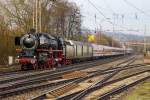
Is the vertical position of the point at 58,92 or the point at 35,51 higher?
the point at 35,51

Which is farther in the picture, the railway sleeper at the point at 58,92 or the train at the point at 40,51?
the train at the point at 40,51

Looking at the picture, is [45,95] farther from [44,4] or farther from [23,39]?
[44,4]

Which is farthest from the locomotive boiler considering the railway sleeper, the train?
the railway sleeper

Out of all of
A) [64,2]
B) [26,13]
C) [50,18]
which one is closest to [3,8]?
[26,13]

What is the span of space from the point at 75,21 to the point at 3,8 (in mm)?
20013

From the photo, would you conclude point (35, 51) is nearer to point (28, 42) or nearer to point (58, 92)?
point (28, 42)

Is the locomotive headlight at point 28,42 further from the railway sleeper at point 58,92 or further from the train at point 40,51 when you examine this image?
the railway sleeper at point 58,92

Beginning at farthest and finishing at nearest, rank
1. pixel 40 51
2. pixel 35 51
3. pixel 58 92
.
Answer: pixel 40 51
pixel 35 51
pixel 58 92

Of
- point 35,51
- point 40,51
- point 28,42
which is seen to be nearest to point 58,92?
point 35,51

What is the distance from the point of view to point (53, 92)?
16438mm

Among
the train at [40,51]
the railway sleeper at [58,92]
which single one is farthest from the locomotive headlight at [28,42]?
the railway sleeper at [58,92]

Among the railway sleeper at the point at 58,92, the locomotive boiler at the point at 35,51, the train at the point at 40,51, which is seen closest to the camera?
the railway sleeper at the point at 58,92

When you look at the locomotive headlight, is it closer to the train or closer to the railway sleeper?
the train

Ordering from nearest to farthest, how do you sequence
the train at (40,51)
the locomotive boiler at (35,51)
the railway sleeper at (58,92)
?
the railway sleeper at (58,92) → the locomotive boiler at (35,51) → the train at (40,51)
